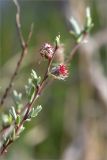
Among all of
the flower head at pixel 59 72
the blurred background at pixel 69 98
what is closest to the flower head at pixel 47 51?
the flower head at pixel 59 72

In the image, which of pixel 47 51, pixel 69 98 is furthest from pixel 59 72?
pixel 69 98

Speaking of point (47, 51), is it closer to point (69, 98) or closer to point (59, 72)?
point (59, 72)

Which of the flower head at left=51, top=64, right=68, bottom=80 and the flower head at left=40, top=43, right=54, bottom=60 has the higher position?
the flower head at left=40, top=43, right=54, bottom=60

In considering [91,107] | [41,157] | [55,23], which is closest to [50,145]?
[41,157]

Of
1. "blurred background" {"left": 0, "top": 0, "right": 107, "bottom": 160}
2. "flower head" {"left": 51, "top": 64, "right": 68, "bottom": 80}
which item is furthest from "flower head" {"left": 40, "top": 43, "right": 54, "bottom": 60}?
"blurred background" {"left": 0, "top": 0, "right": 107, "bottom": 160}

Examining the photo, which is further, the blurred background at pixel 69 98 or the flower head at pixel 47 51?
the blurred background at pixel 69 98

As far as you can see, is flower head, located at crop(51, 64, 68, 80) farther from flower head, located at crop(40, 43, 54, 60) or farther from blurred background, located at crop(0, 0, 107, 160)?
blurred background, located at crop(0, 0, 107, 160)

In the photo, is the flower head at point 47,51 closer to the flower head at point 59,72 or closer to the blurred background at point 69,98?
the flower head at point 59,72

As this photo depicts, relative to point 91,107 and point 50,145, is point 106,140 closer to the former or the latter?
point 91,107

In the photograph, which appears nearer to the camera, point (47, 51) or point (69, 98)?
point (47, 51)
